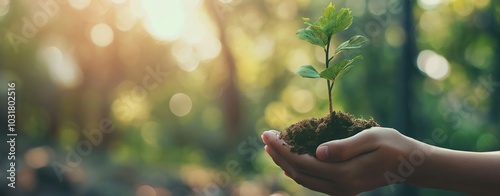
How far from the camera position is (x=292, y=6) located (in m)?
7.64

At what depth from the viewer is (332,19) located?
117cm

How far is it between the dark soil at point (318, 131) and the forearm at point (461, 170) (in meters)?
0.16

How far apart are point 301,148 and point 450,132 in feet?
17.6

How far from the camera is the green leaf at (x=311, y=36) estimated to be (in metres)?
1.17

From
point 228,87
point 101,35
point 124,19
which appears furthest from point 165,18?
point 228,87

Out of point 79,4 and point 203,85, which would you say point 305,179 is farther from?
point 203,85

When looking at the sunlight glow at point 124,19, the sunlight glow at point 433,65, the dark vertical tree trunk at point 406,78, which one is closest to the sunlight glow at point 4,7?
the sunlight glow at point 124,19

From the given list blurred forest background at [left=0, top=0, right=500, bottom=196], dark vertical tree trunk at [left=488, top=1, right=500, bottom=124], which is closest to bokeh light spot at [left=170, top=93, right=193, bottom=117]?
blurred forest background at [left=0, top=0, right=500, bottom=196]

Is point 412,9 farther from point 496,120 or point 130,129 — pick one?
point 130,129

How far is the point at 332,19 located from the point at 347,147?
34 cm

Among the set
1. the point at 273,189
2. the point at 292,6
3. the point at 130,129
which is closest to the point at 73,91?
the point at 130,129

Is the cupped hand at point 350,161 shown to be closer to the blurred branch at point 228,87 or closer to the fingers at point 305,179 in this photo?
the fingers at point 305,179

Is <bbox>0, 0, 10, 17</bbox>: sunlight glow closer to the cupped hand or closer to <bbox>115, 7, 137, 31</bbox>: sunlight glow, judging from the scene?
<bbox>115, 7, 137, 31</bbox>: sunlight glow

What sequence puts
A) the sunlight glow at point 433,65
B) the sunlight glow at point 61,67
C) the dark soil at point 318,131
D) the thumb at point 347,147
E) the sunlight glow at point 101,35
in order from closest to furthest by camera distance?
the thumb at point 347,147
the dark soil at point 318,131
the sunlight glow at point 61,67
the sunlight glow at point 433,65
the sunlight glow at point 101,35
